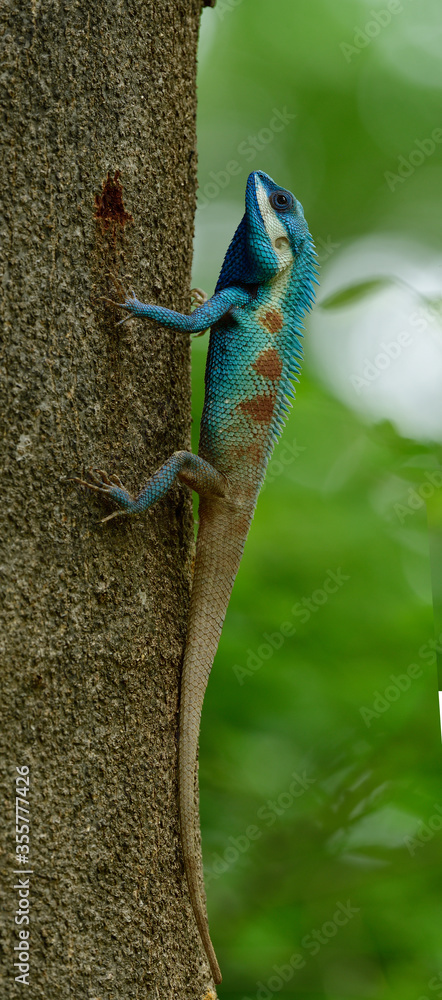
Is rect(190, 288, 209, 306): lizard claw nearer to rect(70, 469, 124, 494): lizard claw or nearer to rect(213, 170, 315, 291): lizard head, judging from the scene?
rect(213, 170, 315, 291): lizard head

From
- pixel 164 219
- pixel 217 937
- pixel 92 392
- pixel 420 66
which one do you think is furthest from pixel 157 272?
pixel 420 66

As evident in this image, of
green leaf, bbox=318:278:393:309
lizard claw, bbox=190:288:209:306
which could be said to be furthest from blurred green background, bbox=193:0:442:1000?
lizard claw, bbox=190:288:209:306

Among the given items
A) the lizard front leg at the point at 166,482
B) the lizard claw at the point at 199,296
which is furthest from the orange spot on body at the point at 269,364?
the lizard claw at the point at 199,296

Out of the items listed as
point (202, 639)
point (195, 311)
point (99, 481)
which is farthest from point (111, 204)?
point (202, 639)

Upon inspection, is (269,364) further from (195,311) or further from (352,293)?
(352,293)

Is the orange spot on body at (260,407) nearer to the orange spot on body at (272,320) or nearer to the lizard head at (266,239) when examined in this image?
the orange spot on body at (272,320)

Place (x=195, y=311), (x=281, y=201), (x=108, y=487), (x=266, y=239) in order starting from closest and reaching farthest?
(x=108, y=487) < (x=195, y=311) < (x=266, y=239) < (x=281, y=201)
